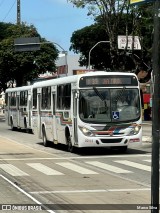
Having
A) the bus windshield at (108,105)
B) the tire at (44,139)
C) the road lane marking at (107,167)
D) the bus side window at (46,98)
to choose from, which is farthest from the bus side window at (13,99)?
the road lane marking at (107,167)

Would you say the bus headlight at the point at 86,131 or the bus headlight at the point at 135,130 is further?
the bus headlight at the point at 135,130

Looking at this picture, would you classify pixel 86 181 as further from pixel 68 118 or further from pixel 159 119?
pixel 68 118

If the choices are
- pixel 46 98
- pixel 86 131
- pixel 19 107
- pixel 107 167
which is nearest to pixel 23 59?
pixel 19 107

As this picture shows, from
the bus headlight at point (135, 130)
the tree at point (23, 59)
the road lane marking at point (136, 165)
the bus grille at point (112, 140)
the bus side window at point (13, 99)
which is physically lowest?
the road lane marking at point (136, 165)

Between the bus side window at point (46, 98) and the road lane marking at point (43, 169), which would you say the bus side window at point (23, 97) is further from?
the road lane marking at point (43, 169)

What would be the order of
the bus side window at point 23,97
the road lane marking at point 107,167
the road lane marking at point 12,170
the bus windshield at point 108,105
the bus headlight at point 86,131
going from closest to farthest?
the road lane marking at point 12,170
the road lane marking at point 107,167
the bus headlight at point 86,131
the bus windshield at point 108,105
the bus side window at point 23,97

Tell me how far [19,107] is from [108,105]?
64.6 feet

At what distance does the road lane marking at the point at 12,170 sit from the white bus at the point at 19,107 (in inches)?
707

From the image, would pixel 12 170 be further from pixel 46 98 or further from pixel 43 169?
pixel 46 98

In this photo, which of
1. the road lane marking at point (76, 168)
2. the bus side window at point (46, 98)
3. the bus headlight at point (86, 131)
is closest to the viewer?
the road lane marking at point (76, 168)

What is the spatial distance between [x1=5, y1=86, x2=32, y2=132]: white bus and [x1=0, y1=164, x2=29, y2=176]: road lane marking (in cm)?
1797

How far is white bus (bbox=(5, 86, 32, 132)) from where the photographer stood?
33.8 m

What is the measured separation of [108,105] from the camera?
17.7 m

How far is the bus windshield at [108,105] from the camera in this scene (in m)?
17.7
